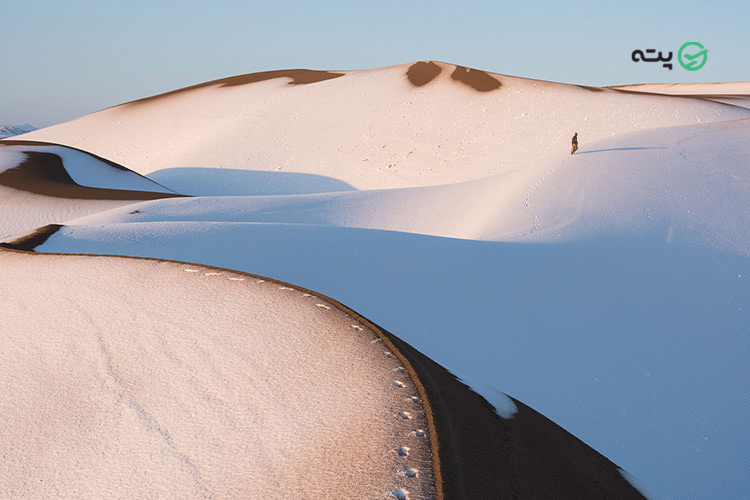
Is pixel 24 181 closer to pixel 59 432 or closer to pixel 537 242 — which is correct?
pixel 537 242

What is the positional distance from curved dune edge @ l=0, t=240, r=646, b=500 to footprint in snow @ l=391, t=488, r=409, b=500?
137 millimetres

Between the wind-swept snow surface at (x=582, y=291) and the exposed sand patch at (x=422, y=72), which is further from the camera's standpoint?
the exposed sand patch at (x=422, y=72)

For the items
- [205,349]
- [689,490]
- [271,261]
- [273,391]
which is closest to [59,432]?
[205,349]

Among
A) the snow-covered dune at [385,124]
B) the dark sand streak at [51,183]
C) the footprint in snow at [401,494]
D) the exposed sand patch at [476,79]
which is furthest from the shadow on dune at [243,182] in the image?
the footprint in snow at [401,494]

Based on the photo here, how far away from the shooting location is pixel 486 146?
1254 inches

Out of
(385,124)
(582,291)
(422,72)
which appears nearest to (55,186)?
(582,291)

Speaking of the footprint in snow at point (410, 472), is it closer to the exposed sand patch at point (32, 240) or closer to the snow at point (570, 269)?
the snow at point (570, 269)

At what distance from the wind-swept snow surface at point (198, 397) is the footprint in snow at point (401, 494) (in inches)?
1.5

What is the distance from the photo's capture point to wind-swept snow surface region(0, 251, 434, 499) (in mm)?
3174

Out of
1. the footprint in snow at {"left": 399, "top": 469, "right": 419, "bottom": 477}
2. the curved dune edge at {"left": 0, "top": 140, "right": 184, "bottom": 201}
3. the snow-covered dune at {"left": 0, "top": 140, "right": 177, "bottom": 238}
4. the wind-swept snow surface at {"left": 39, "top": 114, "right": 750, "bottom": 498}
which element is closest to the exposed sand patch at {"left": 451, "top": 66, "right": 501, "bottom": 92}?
the snow-covered dune at {"left": 0, "top": 140, "right": 177, "bottom": 238}

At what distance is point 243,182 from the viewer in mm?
33812

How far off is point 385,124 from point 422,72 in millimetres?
7751

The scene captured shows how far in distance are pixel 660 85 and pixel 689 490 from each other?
235ft

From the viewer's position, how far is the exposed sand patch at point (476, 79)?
3778 centimetres
